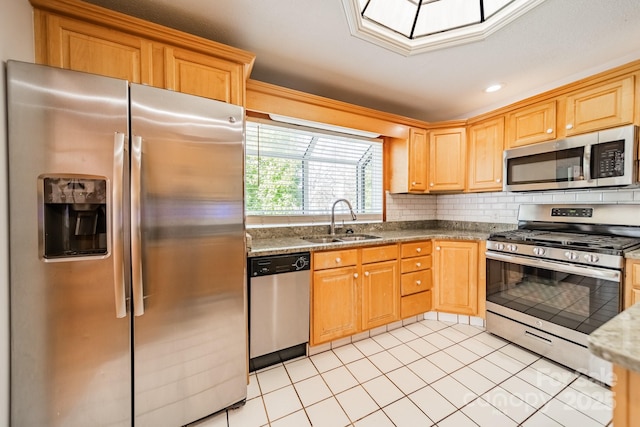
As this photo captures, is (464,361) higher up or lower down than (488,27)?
lower down

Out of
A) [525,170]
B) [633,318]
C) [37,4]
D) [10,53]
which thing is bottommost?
[633,318]

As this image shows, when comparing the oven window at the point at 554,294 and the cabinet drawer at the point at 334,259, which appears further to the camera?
the cabinet drawer at the point at 334,259

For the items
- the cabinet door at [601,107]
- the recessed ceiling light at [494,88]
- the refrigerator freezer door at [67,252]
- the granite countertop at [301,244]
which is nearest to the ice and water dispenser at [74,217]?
the refrigerator freezer door at [67,252]

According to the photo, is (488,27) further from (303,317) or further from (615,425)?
(303,317)

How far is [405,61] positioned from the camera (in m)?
2.00

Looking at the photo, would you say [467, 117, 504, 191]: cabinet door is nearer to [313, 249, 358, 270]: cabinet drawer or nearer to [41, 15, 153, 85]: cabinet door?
[313, 249, 358, 270]: cabinet drawer

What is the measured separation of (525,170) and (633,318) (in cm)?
216

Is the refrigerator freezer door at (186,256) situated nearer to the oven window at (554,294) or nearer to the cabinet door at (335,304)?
the cabinet door at (335,304)

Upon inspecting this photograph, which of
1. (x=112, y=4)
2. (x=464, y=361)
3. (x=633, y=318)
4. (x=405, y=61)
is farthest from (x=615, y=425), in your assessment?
(x=112, y=4)

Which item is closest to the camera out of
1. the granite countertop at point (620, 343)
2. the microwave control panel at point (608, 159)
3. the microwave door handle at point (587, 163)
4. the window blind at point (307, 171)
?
the granite countertop at point (620, 343)

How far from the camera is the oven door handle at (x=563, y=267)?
1631mm

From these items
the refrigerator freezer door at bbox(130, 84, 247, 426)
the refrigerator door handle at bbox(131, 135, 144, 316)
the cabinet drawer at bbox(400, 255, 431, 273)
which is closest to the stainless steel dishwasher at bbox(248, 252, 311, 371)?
the refrigerator freezer door at bbox(130, 84, 247, 426)

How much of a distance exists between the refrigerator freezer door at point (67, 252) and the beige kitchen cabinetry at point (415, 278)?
2.14m

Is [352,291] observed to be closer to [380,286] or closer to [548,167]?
[380,286]
